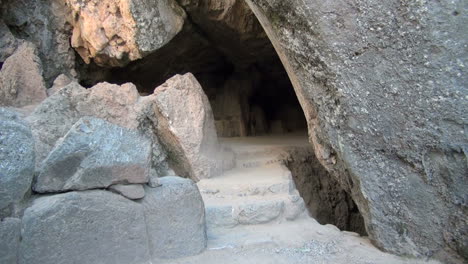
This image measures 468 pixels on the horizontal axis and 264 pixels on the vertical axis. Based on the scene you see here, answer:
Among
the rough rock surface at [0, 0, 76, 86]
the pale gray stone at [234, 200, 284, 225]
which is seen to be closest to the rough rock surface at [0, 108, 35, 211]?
the pale gray stone at [234, 200, 284, 225]

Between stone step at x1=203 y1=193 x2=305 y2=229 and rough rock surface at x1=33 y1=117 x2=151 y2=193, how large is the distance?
98 cm

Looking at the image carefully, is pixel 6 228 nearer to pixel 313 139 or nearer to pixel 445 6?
pixel 313 139

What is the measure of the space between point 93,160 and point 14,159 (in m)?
0.40

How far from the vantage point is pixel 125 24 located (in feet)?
15.8

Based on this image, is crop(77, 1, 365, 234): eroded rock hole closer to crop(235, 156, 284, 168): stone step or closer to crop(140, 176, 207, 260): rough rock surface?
crop(235, 156, 284, 168): stone step

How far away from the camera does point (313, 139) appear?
343cm

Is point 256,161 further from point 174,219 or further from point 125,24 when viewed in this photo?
point 174,219

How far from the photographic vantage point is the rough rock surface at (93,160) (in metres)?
2.23

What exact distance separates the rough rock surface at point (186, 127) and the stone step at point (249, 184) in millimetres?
190

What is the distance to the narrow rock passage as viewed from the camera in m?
2.78

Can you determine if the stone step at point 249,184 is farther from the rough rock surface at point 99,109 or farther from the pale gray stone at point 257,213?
the rough rock surface at point 99,109

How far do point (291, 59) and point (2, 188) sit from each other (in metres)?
2.03

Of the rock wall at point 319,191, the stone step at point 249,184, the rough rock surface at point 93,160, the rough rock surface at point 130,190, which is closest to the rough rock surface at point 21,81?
the stone step at point 249,184

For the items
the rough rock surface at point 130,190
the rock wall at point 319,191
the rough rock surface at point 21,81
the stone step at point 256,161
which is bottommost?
the rock wall at point 319,191
